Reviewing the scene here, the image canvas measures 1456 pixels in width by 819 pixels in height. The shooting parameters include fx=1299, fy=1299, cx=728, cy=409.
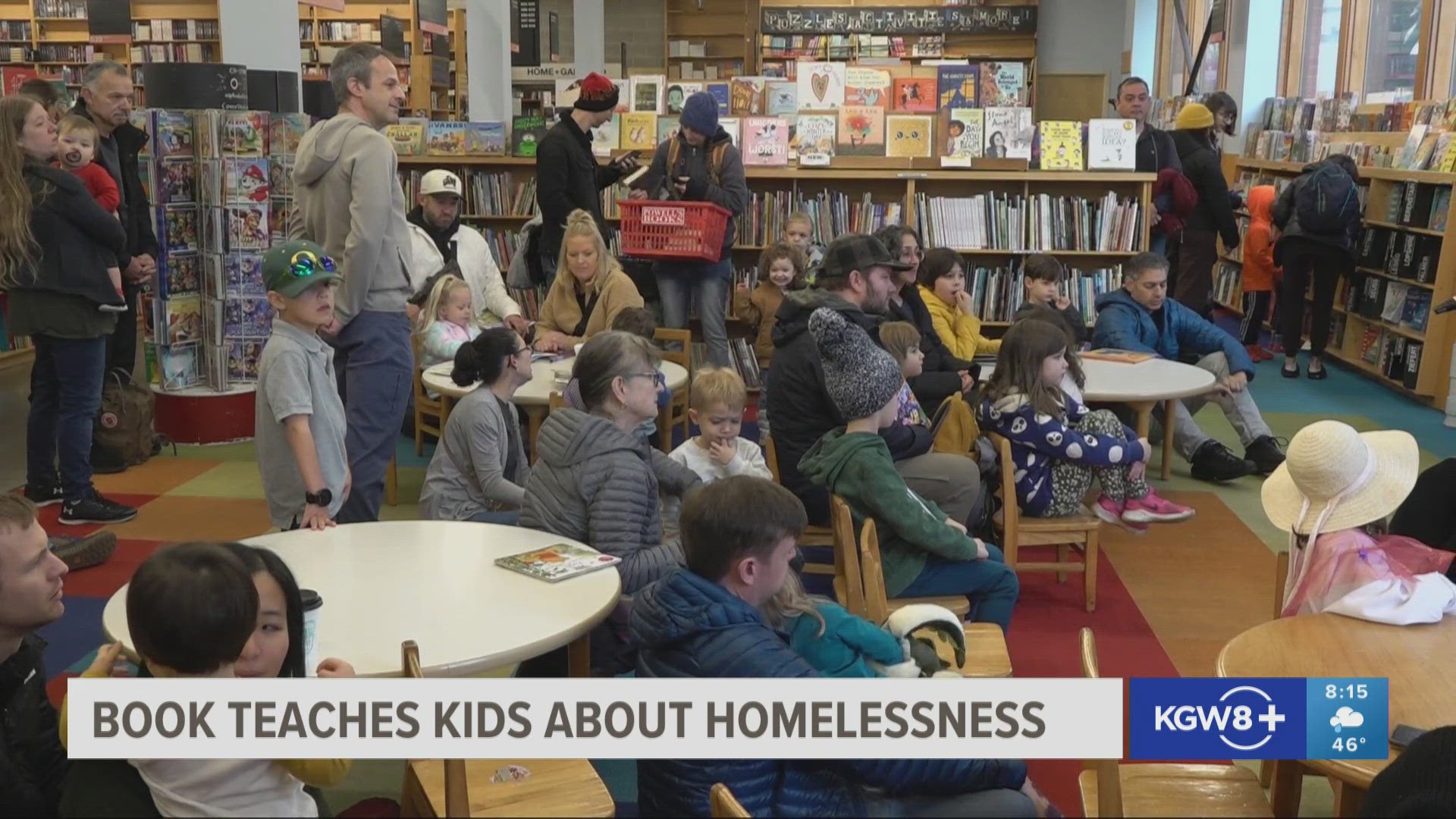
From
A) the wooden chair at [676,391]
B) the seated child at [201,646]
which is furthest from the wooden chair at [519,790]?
the wooden chair at [676,391]

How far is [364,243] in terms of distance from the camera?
4059mm

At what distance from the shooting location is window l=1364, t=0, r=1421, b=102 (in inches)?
392

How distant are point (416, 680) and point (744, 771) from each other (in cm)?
55

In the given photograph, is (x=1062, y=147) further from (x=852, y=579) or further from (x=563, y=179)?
(x=852, y=579)

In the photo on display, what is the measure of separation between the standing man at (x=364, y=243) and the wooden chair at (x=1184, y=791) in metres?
2.61

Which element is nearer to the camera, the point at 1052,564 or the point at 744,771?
the point at 744,771

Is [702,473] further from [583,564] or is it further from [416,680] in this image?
[416,680]

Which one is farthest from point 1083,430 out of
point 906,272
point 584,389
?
point 584,389

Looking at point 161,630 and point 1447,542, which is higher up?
point 161,630

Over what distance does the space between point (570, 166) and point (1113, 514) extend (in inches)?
134

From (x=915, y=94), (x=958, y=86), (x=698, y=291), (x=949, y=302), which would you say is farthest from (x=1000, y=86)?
(x=949, y=302)

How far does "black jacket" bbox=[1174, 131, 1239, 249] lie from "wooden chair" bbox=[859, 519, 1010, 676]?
585 centimetres

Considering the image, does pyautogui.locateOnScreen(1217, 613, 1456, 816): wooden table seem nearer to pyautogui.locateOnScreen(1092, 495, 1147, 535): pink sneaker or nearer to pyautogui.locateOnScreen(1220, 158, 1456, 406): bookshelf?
pyautogui.locateOnScreen(1092, 495, 1147, 535): pink sneaker

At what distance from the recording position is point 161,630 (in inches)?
72.4
